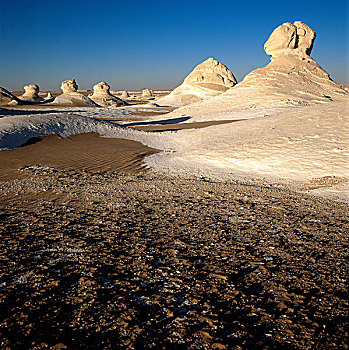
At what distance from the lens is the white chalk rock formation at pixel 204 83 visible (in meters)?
49.8

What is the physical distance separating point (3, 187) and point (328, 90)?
106 feet

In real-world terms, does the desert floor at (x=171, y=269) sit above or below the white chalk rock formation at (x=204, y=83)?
below

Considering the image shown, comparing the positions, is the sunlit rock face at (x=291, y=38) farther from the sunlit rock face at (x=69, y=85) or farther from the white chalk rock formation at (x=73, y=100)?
the sunlit rock face at (x=69, y=85)

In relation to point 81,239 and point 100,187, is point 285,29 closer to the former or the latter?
point 100,187

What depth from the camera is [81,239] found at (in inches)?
137

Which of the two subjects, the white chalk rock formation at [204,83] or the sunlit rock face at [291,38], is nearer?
the sunlit rock face at [291,38]

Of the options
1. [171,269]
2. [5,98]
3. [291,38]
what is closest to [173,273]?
[171,269]

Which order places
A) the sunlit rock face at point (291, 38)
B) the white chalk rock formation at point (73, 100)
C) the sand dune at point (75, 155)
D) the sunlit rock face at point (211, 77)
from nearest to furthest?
1. the sand dune at point (75, 155)
2. the sunlit rock face at point (291, 38)
3. the white chalk rock formation at point (73, 100)
4. the sunlit rock face at point (211, 77)

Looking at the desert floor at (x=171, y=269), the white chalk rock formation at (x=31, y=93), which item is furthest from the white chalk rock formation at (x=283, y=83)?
the white chalk rock formation at (x=31, y=93)

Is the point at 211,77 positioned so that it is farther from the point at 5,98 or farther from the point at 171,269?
the point at 171,269

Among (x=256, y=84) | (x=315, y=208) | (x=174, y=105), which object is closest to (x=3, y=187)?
(x=315, y=208)

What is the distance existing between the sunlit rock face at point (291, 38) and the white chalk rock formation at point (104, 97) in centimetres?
3183

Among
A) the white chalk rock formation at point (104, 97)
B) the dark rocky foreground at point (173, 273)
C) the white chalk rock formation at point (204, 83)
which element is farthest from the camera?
the white chalk rock formation at point (104, 97)

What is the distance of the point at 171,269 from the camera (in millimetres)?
2799
